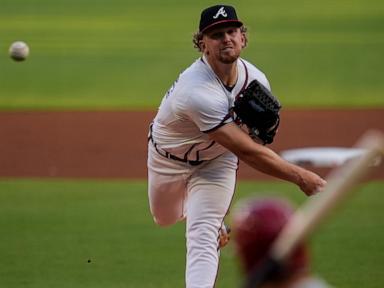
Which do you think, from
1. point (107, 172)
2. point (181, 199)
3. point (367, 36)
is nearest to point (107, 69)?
point (367, 36)

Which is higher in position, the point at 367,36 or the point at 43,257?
the point at 43,257

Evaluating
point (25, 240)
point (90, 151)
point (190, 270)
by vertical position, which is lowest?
point (90, 151)

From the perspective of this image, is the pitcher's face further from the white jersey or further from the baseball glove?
the baseball glove

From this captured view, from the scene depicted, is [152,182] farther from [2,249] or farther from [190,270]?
[2,249]

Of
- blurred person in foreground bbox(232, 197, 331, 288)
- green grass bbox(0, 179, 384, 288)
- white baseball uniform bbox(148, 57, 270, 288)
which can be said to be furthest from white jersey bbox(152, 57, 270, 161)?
blurred person in foreground bbox(232, 197, 331, 288)

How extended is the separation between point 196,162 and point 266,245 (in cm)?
390

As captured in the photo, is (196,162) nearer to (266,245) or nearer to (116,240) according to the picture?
(116,240)

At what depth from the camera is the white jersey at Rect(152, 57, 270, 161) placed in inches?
273

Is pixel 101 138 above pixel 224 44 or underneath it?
underneath

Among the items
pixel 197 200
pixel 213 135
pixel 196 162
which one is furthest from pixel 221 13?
pixel 197 200

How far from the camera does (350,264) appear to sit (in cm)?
915

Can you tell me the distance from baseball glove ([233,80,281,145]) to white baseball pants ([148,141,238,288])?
12.6 inches

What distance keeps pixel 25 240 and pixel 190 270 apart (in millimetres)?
3435

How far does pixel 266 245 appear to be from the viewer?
11.4ft
